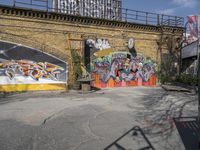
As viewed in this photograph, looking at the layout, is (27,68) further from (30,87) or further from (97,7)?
(97,7)

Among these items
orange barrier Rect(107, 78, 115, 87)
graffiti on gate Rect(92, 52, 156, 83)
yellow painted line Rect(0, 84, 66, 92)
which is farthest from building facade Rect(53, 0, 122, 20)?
yellow painted line Rect(0, 84, 66, 92)

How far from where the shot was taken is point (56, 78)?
18.5 metres

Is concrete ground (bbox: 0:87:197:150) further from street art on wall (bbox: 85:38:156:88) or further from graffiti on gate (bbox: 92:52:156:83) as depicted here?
graffiti on gate (bbox: 92:52:156:83)

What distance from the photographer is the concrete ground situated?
22.5 feet

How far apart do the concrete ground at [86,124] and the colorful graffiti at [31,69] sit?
4417mm

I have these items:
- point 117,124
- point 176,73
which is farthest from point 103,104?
point 176,73

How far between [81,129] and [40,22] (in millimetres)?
11379

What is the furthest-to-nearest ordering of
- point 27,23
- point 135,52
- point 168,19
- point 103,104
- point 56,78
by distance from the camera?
point 168,19 < point 135,52 < point 56,78 < point 27,23 < point 103,104

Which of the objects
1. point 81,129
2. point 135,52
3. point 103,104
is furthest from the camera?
point 135,52

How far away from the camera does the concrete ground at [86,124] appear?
6.84m

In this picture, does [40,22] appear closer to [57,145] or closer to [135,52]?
[135,52]

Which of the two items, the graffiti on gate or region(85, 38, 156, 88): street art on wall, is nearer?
region(85, 38, 156, 88): street art on wall

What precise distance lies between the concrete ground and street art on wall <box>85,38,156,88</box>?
7570mm

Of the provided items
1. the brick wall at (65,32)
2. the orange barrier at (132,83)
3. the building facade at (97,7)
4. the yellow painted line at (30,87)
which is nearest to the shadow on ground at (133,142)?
the yellow painted line at (30,87)
